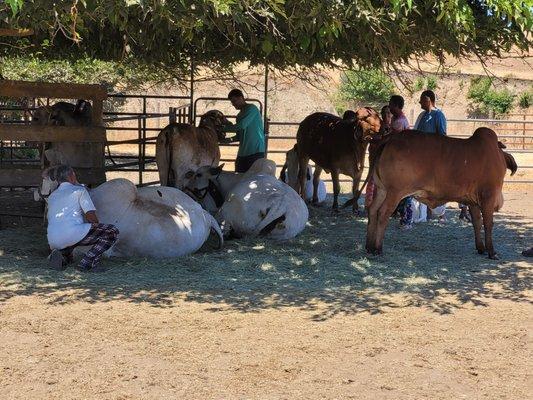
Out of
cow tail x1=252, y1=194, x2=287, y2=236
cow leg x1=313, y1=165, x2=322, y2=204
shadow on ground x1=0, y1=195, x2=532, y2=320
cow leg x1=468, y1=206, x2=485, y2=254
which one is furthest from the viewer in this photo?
cow leg x1=313, y1=165, x2=322, y2=204

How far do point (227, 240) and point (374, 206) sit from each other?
5.33ft

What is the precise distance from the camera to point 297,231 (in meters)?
8.60

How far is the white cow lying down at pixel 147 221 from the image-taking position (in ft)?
23.7

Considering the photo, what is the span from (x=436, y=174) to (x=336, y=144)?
11.4 feet

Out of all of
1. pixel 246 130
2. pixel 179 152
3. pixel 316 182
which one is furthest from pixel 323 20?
pixel 316 182

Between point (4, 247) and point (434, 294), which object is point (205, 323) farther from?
point (4, 247)

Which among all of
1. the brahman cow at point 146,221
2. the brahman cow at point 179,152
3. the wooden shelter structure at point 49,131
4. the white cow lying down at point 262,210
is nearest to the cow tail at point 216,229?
the brahman cow at point 146,221

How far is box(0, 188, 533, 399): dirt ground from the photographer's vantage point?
4.25 meters

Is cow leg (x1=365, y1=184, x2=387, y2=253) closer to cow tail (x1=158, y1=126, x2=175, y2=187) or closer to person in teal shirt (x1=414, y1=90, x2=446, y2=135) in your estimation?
person in teal shirt (x1=414, y1=90, x2=446, y2=135)

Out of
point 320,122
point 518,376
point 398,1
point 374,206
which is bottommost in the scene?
point 518,376

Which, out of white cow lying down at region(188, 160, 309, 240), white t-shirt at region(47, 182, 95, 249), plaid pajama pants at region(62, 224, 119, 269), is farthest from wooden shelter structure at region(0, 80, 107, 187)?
plaid pajama pants at region(62, 224, 119, 269)

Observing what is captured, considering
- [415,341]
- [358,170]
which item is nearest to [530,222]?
[358,170]

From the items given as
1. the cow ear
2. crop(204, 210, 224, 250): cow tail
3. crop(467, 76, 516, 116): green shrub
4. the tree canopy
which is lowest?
crop(204, 210, 224, 250): cow tail

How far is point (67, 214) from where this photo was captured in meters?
6.67
